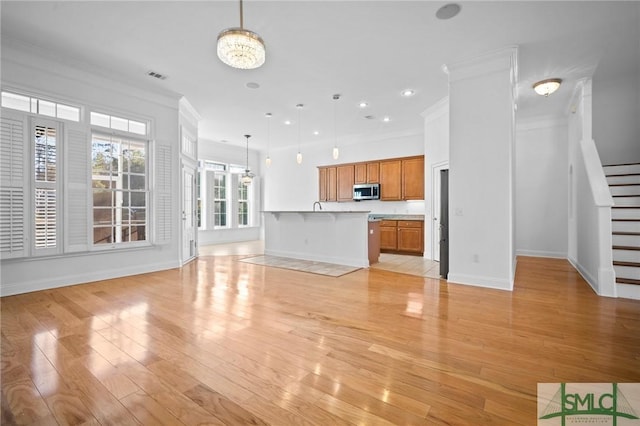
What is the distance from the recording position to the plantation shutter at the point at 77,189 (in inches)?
163

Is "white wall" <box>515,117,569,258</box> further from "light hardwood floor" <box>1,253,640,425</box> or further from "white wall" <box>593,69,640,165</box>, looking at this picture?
"light hardwood floor" <box>1,253,640,425</box>

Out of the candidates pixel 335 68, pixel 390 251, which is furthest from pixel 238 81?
pixel 390 251

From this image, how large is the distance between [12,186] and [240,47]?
141 inches

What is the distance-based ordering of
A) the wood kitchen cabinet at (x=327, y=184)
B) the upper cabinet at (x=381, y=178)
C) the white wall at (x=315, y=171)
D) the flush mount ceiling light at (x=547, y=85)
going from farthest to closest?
the wood kitchen cabinet at (x=327, y=184), the white wall at (x=315, y=171), the upper cabinet at (x=381, y=178), the flush mount ceiling light at (x=547, y=85)

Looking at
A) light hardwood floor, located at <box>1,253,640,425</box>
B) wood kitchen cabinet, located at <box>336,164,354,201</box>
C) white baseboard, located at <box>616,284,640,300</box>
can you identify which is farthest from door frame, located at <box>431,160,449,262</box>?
white baseboard, located at <box>616,284,640,300</box>

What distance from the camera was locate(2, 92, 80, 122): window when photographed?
3.71 m

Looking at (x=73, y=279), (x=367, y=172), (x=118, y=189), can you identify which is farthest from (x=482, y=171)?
(x=73, y=279)

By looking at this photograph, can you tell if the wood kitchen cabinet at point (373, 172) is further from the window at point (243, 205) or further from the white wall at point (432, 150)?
the window at point (243, 205)

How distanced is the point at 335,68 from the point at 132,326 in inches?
164

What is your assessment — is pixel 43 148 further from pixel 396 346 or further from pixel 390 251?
pixel 390 251

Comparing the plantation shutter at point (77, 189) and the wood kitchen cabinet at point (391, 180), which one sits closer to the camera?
the plantation shutter at point (77, 189)

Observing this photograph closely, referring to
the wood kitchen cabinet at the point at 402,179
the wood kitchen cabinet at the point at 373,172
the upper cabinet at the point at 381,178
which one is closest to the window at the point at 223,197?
the upper cabinet at the point at 381,178

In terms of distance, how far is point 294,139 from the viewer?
29.6 feet

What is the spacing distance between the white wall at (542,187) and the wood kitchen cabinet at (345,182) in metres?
4.11
